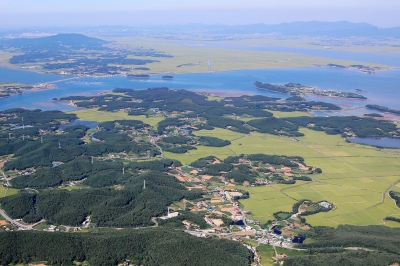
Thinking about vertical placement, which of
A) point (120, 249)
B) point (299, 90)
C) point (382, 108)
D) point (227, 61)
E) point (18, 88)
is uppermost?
point (227, 61)

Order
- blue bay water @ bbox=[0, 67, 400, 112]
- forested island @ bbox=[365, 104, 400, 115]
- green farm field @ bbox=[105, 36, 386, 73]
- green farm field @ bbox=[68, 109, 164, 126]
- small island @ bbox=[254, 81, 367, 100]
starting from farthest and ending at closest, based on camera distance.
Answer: green farm field @ bbox=[105, 36, 386, 73] < small island @ bbox=[254, 81, 367, 100] < blue bay water @ bbox=[0, 67, 400, 112] < forested island @ bbox=[365, 104, 400, 115] < green farm field @ bbox=[68, 109, 164, 126]

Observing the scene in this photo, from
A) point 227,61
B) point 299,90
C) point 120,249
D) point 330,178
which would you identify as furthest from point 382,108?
point 227,61

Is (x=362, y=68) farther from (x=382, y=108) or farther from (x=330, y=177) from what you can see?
(x=330, y=177)

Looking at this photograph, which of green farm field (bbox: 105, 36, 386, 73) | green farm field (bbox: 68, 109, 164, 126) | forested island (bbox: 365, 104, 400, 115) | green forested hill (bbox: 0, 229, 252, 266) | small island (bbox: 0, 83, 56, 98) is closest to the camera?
green forested hill (bbox: 0, 229, 252, 266)

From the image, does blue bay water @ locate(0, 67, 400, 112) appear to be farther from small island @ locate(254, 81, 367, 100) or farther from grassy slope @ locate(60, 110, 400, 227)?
grassy slope @ locate(60, 110, 400, 227)

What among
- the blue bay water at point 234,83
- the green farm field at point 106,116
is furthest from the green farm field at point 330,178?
the blue bay water at point 234,83

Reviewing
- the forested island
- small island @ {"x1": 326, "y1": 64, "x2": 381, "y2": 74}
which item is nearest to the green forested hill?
the forested island

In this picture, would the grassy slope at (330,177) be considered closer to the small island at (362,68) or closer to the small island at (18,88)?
the small island at (18,88)

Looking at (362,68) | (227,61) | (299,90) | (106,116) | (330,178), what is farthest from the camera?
(227,61)

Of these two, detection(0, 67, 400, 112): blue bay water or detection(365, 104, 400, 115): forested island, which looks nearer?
detection(365, 104, 400, 115): forested island
